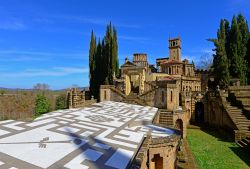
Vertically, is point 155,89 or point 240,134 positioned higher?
point 155,89

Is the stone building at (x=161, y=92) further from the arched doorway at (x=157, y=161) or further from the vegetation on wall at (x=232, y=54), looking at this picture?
the arched doorway at (x=157, y=161)

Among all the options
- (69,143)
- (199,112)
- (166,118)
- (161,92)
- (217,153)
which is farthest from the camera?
(199,112)

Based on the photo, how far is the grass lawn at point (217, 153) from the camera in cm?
1554

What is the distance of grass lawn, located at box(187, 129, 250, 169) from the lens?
1554 centimetres

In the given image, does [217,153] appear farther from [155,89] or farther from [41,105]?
[41,105]

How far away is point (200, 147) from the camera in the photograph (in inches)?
781

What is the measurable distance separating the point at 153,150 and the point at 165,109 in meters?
13.3

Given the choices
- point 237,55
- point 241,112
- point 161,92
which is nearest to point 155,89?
point 161,92

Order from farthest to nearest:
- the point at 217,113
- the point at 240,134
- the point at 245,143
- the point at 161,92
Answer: the point at 217,113
the point at 161,92
the point at 240,134
the point at 245,143

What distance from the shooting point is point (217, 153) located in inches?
719

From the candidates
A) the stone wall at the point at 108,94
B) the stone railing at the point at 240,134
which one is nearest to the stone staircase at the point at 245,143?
the stone railing at the point at 240,134

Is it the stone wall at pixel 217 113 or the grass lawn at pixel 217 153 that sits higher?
the stone wall at pixel 217 113

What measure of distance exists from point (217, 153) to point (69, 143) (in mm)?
12604

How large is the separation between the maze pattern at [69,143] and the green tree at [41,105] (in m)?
26.3
